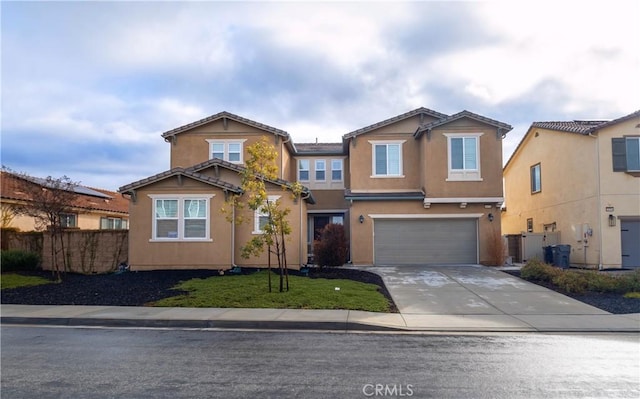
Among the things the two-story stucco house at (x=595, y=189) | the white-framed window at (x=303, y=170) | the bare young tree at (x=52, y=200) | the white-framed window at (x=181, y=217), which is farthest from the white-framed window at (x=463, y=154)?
the bare young tree at (x=52, y=200)

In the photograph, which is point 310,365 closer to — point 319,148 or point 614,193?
point 614,193

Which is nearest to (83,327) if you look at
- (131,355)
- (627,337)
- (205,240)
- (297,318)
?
(131,355)

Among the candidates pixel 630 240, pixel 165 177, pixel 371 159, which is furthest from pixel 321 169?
pixel 630 240

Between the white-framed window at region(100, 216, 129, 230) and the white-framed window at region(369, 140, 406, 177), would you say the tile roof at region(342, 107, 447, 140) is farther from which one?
the white-framed window at region(100, 216, 129, 230)

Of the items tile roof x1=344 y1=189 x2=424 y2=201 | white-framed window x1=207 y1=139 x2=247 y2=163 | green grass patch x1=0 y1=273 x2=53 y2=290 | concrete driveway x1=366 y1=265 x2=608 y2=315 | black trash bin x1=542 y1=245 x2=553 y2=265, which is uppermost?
white-framed window x1=207 y1=139 x2=247 y2=163

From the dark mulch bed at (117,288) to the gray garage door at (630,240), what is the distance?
1053 cm

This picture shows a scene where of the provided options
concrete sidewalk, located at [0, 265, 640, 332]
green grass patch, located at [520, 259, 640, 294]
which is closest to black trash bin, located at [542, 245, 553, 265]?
green grass patch, located at [520, 259, 640, 294]

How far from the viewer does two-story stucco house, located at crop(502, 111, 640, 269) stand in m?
19.4

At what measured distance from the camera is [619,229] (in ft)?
63.6

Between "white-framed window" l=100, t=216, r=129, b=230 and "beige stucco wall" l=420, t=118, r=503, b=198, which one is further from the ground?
"beige stucco wall" l=420, t=118, r=503, b=198

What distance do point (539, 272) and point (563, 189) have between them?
302 inches

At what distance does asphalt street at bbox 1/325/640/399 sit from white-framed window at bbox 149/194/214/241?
8.44m

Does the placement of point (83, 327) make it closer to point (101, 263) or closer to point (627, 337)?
point (101, 263)

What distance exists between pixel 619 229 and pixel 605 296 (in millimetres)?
6999
